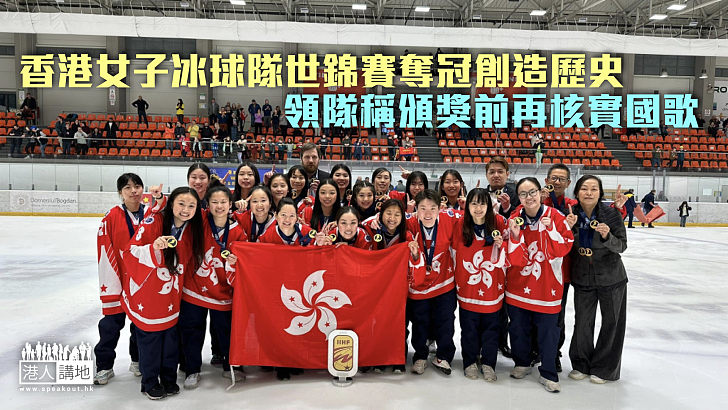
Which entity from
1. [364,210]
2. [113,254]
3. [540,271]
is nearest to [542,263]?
[540,271]

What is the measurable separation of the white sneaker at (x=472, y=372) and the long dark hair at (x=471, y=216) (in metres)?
0.95

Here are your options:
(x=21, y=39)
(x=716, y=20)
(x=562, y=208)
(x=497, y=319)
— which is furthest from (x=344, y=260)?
(x=716, y=20)

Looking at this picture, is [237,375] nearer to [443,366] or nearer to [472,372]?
[443,366]

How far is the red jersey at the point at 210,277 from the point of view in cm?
333

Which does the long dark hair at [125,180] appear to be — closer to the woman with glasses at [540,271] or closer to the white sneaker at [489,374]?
the woman with glasses at [540,271]

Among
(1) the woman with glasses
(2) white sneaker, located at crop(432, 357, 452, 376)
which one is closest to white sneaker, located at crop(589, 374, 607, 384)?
(1) the woman with glasses

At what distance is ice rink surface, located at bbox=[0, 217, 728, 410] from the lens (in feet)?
10.5

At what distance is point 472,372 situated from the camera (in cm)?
360

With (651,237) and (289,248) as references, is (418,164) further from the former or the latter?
(289,248)

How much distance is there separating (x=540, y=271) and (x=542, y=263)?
0.06 m

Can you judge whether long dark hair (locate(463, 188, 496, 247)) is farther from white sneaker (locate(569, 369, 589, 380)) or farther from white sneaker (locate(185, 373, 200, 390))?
white sneaker (locate(185, 373, 200, 390))

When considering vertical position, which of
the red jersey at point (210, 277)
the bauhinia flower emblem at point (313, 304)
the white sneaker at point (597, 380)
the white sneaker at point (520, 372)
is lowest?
the white sneaker at point (597, 380)

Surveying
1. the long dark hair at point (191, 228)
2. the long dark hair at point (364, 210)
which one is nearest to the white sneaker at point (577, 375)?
the long dark hair at point (364, 210)

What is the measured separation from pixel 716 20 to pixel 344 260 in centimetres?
2691
